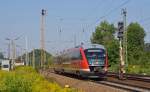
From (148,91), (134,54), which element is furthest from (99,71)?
(134,54)

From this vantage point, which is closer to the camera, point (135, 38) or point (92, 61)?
point (92, 61)

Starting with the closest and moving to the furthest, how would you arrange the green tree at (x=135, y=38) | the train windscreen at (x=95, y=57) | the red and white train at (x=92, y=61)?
the red and white train at (x=92, y=61)
the train windscreen at (x=95, y=57)
the green tree at (x=135, y=38)

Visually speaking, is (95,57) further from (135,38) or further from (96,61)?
(135,38)

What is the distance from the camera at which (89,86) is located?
25.7m

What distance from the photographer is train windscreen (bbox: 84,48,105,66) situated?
35.6m

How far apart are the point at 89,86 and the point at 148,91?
172 inches

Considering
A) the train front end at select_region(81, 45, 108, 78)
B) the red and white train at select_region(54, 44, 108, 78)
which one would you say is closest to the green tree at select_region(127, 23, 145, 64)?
the red and white train at select_region(54, 44, 108, 78)

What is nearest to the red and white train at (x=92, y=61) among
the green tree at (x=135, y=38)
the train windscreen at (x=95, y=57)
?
the train windscreen at (x=95, y=57)

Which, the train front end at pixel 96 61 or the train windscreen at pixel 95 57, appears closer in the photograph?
the train front end at pixel 96 61

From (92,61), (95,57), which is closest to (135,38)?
(95,57)

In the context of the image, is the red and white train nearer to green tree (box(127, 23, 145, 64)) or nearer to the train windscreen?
the train windscreen

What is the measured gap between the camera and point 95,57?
35.8 m

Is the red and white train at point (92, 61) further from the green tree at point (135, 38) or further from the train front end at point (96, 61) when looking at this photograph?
the green tree at point (135, 38)

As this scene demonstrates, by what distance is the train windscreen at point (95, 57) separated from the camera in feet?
117
